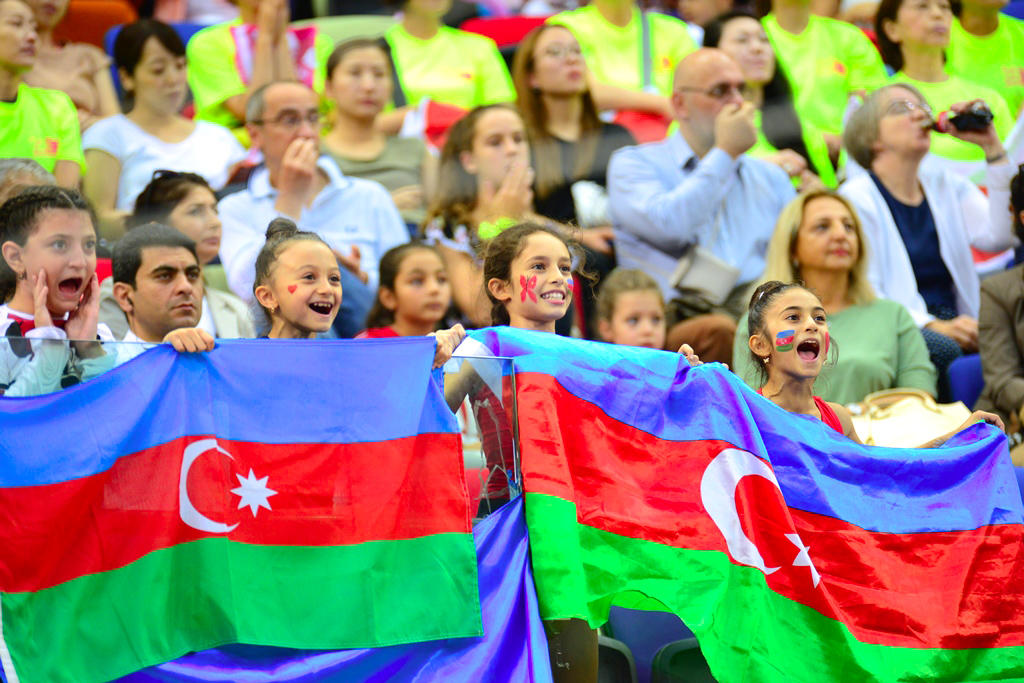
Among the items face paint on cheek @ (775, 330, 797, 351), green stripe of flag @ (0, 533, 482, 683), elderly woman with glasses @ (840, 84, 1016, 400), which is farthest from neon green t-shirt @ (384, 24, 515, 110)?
green stripe of flag @ (0, 533, 482, 683)

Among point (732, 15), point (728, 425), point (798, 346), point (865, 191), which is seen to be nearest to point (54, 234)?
point (728, 425)

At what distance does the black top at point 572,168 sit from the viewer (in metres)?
6.35

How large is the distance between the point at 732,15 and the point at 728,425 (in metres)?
4.12

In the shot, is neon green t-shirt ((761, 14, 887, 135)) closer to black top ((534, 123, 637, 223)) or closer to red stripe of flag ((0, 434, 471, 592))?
black top ((534, 123, 637, 223))

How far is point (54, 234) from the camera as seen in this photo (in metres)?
3.92

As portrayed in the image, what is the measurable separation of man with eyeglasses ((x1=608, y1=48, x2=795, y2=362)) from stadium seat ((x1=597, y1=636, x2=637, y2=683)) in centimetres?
207

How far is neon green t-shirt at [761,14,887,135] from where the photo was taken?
7.70 m

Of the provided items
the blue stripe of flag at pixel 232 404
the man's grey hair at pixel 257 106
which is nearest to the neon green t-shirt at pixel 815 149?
the man's grey hair at pixel 257 106

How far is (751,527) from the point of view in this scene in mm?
3762

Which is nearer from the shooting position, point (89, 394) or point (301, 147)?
point (89, 394)

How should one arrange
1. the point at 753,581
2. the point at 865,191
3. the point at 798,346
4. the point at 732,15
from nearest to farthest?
the point at 753,581
the point at 798,346
the point at 865,191
the point at 732,15

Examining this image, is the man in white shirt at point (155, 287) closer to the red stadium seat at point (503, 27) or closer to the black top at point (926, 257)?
the black top at point (926, 257)

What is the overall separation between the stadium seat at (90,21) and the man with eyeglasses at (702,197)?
10.3 feet

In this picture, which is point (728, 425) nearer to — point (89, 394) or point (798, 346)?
point (798, 346)
